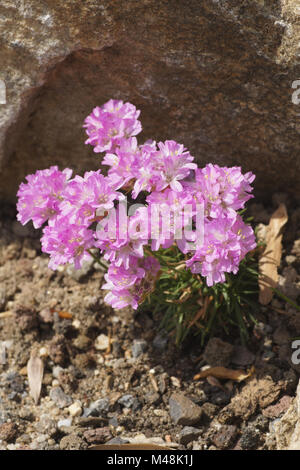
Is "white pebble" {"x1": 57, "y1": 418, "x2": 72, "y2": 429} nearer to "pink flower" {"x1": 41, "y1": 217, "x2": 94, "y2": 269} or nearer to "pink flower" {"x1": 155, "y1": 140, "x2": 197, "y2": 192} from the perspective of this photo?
"pink flower" {"x1": 41, "y1": 217, "x2": 94, "y2": 269}

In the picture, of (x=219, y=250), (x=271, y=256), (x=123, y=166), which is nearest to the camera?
(x=219, y=250)

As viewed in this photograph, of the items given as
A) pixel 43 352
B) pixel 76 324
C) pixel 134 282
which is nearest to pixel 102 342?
pixel 76 324

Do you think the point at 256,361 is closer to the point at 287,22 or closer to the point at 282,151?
the point at 282,151

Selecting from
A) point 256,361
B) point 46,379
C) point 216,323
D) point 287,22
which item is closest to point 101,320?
point 46,379

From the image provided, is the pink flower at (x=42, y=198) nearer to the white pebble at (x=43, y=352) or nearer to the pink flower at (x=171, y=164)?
the pink flower at (x=171, y=164)

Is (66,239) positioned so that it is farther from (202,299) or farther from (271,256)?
(271,256)

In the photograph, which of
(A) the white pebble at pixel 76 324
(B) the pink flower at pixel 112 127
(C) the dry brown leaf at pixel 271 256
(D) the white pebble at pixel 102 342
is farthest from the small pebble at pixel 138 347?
(B) the pink flower at pixel 112 127
